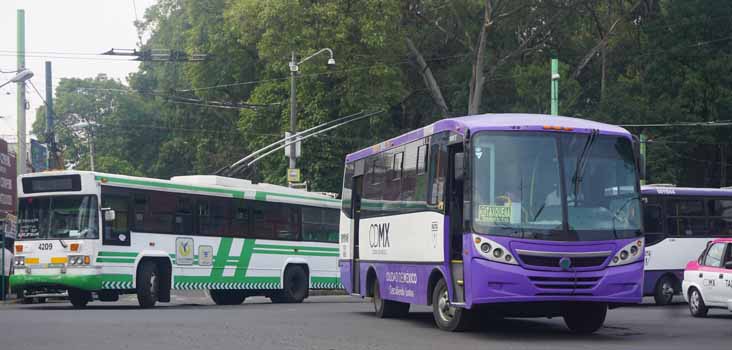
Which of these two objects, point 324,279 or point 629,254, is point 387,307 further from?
point 324,279

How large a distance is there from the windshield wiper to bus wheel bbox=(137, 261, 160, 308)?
11832mm

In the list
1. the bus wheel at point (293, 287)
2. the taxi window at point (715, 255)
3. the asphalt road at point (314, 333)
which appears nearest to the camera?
the asphalt road at point (314, 333)

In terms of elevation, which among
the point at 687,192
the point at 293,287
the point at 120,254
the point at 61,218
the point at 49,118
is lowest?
the point at 293,287

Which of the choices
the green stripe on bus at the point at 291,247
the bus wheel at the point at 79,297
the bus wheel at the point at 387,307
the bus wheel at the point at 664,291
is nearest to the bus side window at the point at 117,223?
the bus wheel at the point at 79,297

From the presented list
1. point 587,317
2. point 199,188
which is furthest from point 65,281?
point 587,317

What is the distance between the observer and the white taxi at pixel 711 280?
2097 cm

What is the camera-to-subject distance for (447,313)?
16.2 m

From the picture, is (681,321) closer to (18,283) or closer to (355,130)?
(18,283)

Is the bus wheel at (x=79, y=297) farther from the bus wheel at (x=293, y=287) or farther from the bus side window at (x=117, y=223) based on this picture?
the bus wheel at (x=293, y=287)

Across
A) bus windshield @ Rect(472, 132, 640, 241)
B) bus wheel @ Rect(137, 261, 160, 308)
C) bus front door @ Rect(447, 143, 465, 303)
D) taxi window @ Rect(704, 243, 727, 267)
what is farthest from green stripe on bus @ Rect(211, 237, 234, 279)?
bus windshield @ Rect(472, 132, 640, 241)

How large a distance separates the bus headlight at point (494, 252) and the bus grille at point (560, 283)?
38 cm

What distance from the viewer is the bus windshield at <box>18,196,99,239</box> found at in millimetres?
22891

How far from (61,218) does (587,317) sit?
1178 cm

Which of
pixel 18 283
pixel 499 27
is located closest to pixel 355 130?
pixel 499 27
